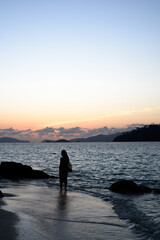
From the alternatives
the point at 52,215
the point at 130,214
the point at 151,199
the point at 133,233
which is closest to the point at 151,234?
the point at 133,233

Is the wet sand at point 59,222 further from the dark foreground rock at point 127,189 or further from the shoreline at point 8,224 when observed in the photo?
the dark foreground rock at point 127,189

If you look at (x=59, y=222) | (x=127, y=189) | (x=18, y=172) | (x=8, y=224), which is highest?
(x=8, y=224)

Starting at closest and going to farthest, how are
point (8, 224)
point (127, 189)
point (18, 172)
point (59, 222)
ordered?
point (8, 224)
point (59, 222)
point (127, 189)
point (18, 172)

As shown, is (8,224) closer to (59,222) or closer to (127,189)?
(59,222)

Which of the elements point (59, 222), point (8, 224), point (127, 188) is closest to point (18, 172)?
point (127, 188)

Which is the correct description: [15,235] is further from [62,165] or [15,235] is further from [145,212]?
[62,165]

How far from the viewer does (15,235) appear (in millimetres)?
6031

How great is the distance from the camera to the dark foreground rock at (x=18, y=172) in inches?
895

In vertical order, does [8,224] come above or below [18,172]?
above

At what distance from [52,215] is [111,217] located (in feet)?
7.87

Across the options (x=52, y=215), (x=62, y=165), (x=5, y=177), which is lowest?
(x=5, y=177)

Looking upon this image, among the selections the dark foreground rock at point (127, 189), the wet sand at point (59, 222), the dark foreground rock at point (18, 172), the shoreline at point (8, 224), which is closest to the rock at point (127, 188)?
the dark foreground rock at point (127, 189)

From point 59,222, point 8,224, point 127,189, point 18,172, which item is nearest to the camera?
point 8,224

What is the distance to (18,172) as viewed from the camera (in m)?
23.3
